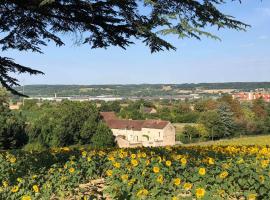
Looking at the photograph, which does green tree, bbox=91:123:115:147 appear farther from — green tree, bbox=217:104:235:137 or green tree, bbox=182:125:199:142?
green tree, bbox=217:104:235:137

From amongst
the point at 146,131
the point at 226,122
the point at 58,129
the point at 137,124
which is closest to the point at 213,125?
the point at 226,122

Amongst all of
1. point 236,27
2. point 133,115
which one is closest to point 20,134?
point 236,27

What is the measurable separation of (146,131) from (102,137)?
26021 mm

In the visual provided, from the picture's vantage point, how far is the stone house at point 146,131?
7662cm

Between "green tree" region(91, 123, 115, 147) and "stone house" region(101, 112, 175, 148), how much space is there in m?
14.6

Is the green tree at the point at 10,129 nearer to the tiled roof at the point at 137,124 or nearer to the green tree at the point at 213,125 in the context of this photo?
the tiled roof at the point at 137,124

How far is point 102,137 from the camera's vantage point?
184 ft

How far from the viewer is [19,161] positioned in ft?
28.0

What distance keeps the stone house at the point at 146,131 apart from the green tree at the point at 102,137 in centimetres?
1457

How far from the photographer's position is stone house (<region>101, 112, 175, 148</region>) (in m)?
76.6

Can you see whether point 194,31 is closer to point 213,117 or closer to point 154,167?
point 154,167

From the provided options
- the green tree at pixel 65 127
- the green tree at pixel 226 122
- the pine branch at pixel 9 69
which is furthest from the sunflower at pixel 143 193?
the green tree at pixel 226 122

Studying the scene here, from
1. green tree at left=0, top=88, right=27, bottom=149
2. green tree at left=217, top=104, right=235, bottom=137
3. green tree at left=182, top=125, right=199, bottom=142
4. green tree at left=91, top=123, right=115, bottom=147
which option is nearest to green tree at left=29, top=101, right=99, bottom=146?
green tree at left=91, top=123, right=115, bottom=147

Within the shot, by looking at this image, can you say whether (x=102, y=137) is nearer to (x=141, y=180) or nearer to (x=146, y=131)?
(x=146, y=131)
